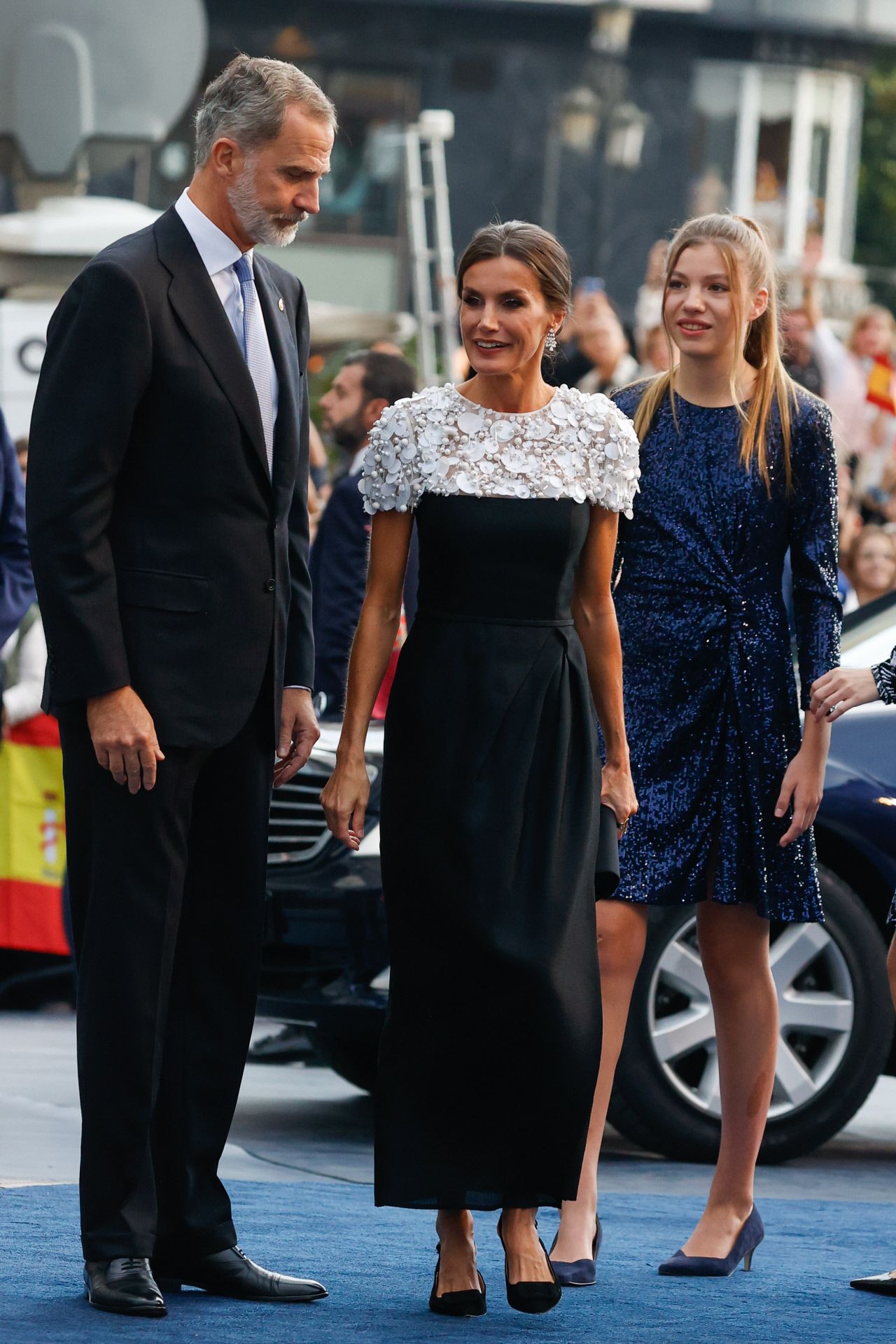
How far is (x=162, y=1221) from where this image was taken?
4285 mm

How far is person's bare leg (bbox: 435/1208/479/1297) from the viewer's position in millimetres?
4262

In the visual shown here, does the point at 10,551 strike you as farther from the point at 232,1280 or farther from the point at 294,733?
the point at 232,1280

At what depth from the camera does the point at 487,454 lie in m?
4.34

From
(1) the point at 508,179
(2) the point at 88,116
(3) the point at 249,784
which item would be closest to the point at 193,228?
(3) the point at 249,784

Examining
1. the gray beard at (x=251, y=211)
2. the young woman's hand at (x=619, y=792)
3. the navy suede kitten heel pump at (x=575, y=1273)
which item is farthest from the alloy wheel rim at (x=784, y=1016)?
the gray beard at (x=251, y=211)

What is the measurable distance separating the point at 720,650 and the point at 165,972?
1374 mm

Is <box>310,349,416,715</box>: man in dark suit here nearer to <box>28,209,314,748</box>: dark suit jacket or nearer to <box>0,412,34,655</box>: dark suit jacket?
<box>0,412,34,655</box>: dark suit jacket

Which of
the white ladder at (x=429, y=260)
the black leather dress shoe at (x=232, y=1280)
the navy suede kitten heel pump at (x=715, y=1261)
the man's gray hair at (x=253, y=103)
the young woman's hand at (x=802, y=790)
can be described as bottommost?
the navy suede kitten heel pump at (x=715, y=1261)

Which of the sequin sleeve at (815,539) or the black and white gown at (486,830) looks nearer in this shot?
the black and white gown at (486,830)

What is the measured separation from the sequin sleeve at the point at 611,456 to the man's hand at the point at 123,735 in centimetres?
98

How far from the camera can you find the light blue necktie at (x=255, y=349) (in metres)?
4.30

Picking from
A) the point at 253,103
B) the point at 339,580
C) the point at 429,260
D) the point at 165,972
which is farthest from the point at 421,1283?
the point at 429,260

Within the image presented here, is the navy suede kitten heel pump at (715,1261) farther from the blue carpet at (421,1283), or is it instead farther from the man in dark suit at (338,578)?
the man in dark suit at (338,578)

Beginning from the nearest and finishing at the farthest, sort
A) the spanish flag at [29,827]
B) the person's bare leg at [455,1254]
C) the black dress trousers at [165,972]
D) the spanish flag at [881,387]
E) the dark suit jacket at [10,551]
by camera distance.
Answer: the black dress trousers at [165,972]
the person's bare leg at [455,1254]
the dark suit jacket at [10,551]
the spanish flag at [29,827]
the spanish flag at [881,387]
